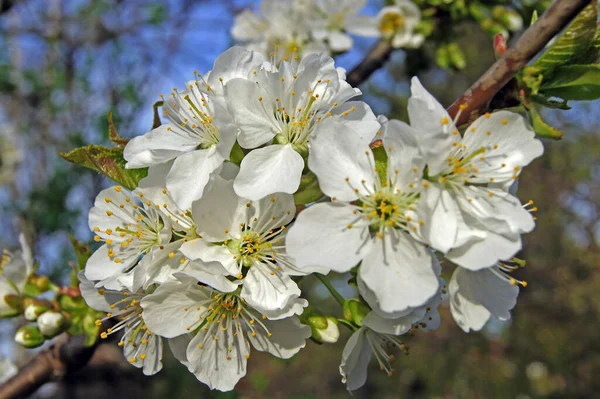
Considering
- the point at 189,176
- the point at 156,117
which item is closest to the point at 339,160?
the point at 189,176

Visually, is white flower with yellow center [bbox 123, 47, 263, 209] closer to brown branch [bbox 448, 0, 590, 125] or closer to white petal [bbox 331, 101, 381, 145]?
white petal [bbox 331, 101, 381, 145]

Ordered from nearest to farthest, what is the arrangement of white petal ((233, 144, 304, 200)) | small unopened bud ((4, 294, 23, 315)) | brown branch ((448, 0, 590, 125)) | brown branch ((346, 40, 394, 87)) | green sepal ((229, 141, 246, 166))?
1. brown branch ((448, 0, 590, 125))
2. white petal ((233, 144, 304, 200))
3. green sepal ((229, 141, 246, 166))
4. small unopened bud ((4, 294, 23, 315))
5. brown branch ((346, 40, 394, 87))

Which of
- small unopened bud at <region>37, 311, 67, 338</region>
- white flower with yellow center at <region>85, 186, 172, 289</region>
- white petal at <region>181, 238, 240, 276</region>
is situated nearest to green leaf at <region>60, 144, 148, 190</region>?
white flower with yellow center at <region>85, 186, 172, 289</region>

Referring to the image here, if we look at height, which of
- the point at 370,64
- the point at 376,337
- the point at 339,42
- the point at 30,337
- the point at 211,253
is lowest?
the point at 30,337

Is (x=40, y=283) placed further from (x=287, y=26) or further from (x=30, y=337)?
(x=287, y=26)

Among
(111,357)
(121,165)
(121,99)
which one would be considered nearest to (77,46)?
(121,99)

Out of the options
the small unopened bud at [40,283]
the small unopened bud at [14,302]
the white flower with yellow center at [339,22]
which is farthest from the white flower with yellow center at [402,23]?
the small unopened bud at [14,302]

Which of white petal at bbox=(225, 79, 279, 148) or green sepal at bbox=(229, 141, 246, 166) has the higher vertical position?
white petal at bbox=(225, 79, 279, 148)
